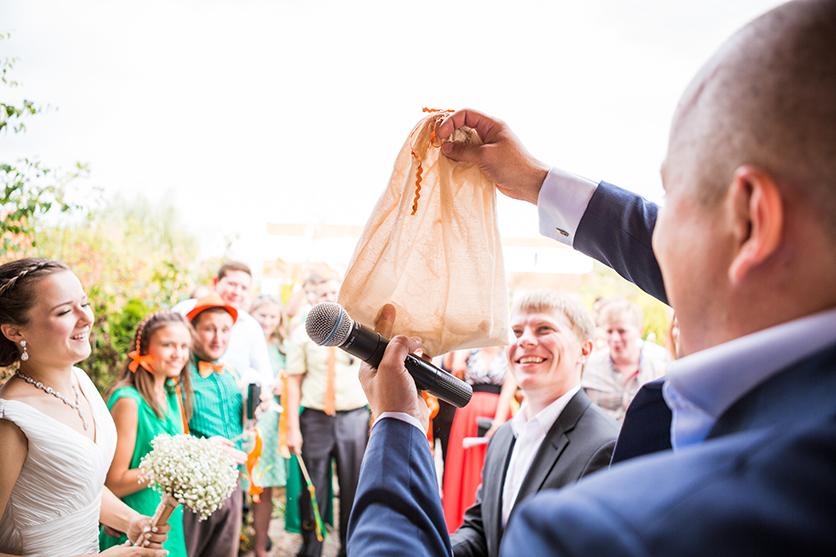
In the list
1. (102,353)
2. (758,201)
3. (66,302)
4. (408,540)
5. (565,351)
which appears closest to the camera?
(758,201)

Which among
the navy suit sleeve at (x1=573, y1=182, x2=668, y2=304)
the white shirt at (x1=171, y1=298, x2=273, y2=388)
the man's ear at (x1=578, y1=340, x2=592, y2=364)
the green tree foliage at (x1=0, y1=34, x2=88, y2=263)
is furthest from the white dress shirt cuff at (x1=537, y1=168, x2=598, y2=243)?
the white shirt at (x1=171, y1=298, x2=273, y2=388)

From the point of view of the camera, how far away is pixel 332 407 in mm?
4496

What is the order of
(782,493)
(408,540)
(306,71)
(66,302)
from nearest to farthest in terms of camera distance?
(782,493) → (408,540) → (66,302) → (306,71)

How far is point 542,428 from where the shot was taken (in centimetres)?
209

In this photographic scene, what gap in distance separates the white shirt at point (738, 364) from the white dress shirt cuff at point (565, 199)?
0.74 metres

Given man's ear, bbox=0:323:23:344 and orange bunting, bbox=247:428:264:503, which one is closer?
man's ear, bbox=0:323:23:344

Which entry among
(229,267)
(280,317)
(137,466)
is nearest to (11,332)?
(137,466)

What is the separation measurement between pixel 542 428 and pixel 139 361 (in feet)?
7.63

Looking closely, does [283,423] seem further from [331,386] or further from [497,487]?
[497,487]

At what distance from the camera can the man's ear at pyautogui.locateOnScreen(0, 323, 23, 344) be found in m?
1.83

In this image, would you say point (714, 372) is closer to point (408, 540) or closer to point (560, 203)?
point (408, 540)

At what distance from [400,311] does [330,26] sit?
4119 mm

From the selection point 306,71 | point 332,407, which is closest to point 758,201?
point 332,407

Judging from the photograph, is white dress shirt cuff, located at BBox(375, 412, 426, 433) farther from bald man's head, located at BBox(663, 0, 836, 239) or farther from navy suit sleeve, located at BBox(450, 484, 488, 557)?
navy suit sleeve, located at BBox(450, 484, 488, 557)
